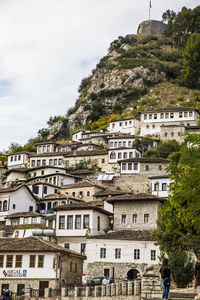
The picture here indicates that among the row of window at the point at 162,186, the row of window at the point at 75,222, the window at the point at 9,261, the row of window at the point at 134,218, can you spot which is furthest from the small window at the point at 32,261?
the row of window at the point at 162,186

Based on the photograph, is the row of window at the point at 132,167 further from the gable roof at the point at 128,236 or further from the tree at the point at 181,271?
the tree at the point at 181,271

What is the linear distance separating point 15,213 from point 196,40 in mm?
68007

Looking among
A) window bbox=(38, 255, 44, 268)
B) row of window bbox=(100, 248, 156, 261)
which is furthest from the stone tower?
window bbox=(38, 255, 44, 268)

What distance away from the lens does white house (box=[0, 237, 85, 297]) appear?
40875 mm

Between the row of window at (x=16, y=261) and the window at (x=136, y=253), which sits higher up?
the window at (x=136, y=253)

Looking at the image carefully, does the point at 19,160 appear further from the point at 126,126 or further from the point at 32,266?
the point at 32,266

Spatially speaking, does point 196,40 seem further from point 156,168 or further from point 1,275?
point 1,275

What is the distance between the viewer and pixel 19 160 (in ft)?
290

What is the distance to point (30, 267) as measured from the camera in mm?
41406

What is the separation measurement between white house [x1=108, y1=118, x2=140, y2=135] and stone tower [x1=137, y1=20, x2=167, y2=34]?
77.7m

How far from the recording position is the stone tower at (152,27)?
541ft

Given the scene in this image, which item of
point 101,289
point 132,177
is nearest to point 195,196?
point 101,289

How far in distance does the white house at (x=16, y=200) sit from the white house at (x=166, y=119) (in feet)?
111

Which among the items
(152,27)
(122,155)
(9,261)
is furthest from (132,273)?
(152,27)
